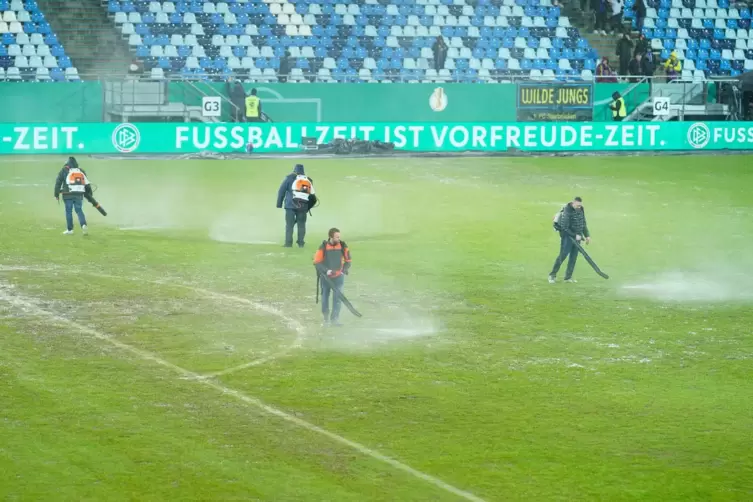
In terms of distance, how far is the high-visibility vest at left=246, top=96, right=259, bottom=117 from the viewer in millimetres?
51188

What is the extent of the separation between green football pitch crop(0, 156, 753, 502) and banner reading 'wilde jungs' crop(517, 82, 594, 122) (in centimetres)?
1874

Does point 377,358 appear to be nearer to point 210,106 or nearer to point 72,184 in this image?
point 72,184

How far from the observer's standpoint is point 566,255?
83.9ft

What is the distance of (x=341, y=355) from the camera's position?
19.7m

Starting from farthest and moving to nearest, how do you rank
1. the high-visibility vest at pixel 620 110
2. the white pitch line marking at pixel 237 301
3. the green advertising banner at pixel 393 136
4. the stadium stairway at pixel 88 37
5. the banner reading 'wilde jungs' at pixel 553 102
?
1. the high-visibility vest at pixel 620 110
2. the banner reading 'wilde jungs' at pixel 553 102
3. the stadium stairway at pixel 88 37
4. the green advertising banner at pixel 393 136
5. the white pitch line marking at pixel 237 301

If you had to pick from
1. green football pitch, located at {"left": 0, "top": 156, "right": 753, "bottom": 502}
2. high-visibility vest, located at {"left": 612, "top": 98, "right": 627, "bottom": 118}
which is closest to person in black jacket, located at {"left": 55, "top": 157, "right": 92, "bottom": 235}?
green football pitch, located at {"left": 0, "top": 156, "right": 753, "bottom": 502}

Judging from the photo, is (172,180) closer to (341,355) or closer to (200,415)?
(341,355)

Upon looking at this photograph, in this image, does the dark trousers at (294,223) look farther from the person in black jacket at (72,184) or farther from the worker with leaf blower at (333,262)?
the worker with leaf blower at (333,262)

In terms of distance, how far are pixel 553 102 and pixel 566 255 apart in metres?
31.3

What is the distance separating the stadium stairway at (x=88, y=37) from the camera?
5344cm

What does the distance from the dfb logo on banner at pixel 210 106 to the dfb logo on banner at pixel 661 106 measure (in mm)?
20068

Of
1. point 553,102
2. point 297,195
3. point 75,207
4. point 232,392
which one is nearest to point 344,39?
point 553,102

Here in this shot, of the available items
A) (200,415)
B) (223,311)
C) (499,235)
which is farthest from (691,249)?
(200,415)

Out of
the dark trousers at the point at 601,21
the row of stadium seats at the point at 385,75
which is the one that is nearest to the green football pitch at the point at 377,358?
the row of stadium seats at the point at 385,75
